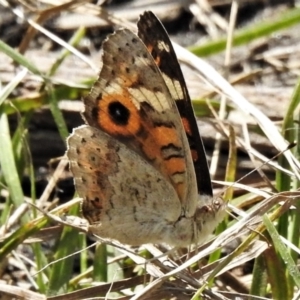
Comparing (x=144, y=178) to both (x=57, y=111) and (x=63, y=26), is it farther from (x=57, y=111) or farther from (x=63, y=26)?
(x=63, y=26)

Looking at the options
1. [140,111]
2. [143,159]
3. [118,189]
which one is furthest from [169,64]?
[118,189]

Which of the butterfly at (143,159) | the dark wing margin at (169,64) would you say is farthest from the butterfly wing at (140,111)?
the dark wing margin at (169,64)

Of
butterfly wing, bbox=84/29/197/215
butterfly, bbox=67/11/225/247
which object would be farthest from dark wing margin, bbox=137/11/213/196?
butterfly wing, bbox=84/29/197/215

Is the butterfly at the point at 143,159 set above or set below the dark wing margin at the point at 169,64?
below

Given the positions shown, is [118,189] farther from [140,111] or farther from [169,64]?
[169,64]

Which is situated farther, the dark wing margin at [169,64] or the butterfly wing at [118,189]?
the butterfly wing at [118,189]

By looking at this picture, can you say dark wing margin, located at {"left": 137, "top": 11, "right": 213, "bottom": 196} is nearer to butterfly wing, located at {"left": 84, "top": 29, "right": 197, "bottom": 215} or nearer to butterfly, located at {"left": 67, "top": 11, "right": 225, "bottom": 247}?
butterfly, located at {"left": 67, "top": 11, "right": 225, "bottom": 247}

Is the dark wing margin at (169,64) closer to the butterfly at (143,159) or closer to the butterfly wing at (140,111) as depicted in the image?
the butterfly at (143,159)
